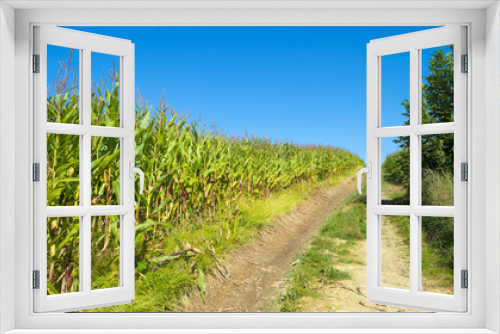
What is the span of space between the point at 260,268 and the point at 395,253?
1.63 meters

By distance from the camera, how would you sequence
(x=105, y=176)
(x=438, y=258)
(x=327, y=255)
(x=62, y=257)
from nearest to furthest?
(x=62, y=257), (x=105, y=176), (x=438, y=258), (x=327, y=255)

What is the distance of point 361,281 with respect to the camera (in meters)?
3.59

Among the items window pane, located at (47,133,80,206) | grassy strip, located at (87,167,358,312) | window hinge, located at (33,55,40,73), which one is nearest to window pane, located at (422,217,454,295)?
grassy strip, located at (87,167,358,312)

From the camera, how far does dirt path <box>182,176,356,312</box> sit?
286 centimetres

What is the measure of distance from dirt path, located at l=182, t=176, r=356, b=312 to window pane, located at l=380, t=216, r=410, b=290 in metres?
0.93

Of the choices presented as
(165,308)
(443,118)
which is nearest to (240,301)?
(165,308)

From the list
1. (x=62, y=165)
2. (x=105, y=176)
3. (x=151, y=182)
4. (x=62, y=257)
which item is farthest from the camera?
(x=151, y=182)

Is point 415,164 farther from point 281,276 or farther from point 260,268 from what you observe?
point 281,276

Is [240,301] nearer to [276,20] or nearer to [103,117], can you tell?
[103,117]

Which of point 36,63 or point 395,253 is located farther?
point 395,253

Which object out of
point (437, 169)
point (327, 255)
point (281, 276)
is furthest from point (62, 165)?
point (437, 169)

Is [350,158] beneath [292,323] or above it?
above

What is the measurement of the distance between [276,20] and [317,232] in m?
3.66

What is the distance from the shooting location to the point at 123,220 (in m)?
1.67
